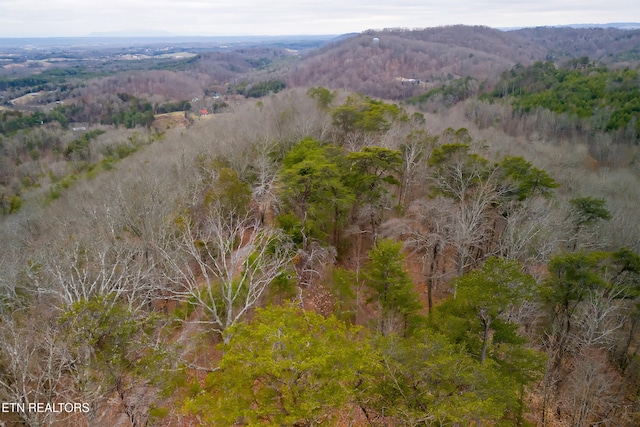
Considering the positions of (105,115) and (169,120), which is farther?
(105,115)

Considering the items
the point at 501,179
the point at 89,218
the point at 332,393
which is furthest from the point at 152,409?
the point at 501,179

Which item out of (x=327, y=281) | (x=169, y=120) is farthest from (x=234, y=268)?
(x=169, y=120)

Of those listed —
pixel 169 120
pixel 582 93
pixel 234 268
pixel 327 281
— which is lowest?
pixel 327 281

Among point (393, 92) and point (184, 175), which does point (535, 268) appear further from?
point (393, 92)

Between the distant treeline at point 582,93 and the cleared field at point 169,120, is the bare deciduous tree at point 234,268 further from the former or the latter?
the cleared field at point 169,120

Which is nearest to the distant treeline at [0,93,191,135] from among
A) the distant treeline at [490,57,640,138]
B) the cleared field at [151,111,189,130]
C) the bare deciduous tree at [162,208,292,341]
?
the cleared field at [151,111,189,130]

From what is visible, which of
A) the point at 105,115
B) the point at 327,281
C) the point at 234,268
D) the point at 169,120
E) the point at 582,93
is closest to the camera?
the point at 234,268

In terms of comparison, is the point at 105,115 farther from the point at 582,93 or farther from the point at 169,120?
the point at 582,93

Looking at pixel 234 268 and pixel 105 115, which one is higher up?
pixel 234 268
